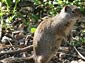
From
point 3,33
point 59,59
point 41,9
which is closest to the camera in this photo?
point 59,59

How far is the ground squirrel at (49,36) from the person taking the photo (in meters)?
5.89

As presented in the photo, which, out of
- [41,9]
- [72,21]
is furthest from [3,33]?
[72,21]

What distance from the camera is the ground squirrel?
5.89 meters

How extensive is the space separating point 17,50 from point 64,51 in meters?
0.75

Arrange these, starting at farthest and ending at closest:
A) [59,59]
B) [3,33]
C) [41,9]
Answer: [41,9]
[3,33]
[59,59]

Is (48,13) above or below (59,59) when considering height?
above

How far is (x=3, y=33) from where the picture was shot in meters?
6.93

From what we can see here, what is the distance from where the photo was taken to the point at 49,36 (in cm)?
594

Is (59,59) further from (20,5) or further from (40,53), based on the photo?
(20,5)

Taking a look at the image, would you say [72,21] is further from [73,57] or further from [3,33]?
[3,33]

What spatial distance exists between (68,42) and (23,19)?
3.42 ft

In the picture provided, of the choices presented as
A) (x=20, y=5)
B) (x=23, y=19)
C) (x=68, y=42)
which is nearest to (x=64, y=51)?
(x=68, y=42)

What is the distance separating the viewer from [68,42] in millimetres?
6555

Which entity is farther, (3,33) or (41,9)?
(41,9)
